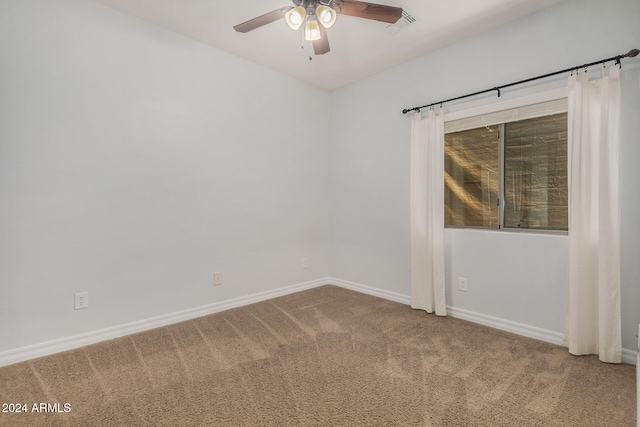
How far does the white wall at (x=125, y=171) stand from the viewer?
7.24 ft

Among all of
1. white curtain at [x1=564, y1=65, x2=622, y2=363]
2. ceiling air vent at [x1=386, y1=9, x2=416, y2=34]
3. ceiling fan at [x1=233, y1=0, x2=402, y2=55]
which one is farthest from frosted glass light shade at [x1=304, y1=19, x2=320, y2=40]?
white curtain at [x1=564, y1=65, x2=622, y2=363]

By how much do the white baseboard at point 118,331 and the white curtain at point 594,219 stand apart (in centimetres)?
278

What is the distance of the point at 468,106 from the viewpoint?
9.85 feet

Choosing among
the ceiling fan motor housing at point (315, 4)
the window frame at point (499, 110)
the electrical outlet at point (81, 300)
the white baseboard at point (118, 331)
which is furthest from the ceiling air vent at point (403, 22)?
the electrical outlet at point (81, 300)

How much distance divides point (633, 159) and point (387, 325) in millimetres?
2167

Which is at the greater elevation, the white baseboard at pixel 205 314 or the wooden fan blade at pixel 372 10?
the wooden fan blade at pixel 372 10

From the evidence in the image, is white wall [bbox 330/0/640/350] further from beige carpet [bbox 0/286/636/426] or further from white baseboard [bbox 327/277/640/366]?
beige carpet [bbox 0/286/636/426]

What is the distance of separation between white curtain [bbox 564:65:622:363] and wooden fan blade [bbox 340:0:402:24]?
145 cm

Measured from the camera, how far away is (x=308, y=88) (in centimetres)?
408

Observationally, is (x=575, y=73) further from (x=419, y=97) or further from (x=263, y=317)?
(x=263, y=317)

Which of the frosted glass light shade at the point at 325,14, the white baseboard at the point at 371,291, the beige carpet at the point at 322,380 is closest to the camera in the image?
the beige carpet at the point at 322,380

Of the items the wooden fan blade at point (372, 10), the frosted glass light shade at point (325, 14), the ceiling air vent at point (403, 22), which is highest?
the ceiling air vent at point (403, 22)

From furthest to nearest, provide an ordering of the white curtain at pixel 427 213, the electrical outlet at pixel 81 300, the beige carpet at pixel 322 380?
the white curtain at pixel 427 213, the electrical outlet at pixel 81 300, the beige carpet at pixel 322 380

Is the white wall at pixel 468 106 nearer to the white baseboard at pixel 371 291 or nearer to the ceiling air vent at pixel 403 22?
the white baseboard at pixel 371 291
